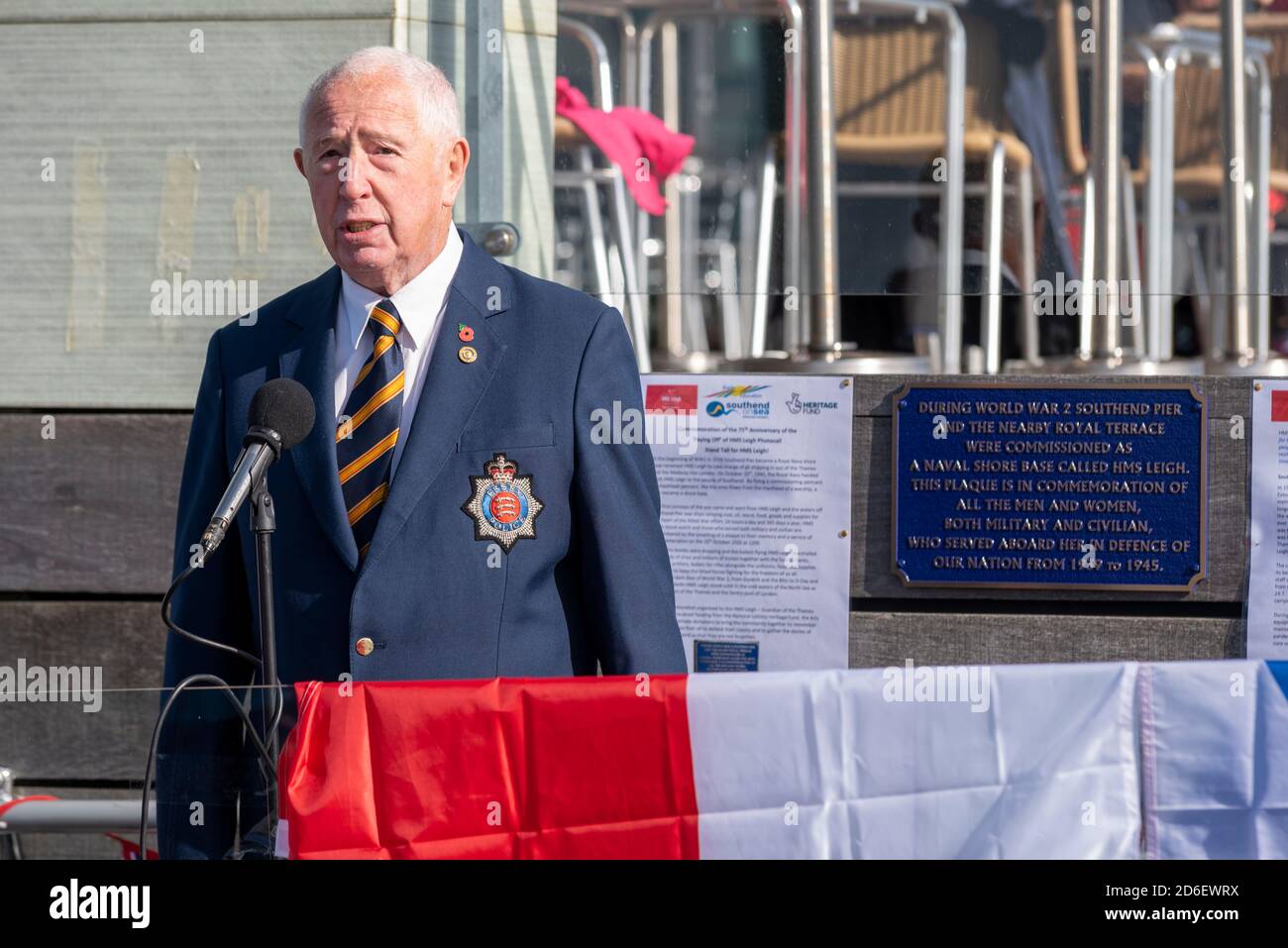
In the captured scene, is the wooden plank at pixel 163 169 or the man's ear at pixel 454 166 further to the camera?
the wooden plank at pixel 163 169

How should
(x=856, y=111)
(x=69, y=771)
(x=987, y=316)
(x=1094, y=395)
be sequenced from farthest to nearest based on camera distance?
(x=987, y=316), (x=856, y=111), (x=1094, y=395), (x=69, y=771)

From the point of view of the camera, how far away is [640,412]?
329 centimetres

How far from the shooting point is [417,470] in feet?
9.95

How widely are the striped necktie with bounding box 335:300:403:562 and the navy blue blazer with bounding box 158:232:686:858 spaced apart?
0.17 feet

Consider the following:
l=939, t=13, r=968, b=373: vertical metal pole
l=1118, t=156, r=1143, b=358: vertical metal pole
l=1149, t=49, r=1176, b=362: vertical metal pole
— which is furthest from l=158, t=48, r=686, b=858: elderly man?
l=1149, t=49, r=1176, b=362: vertical metal pole

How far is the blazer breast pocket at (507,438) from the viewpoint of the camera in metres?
3.10

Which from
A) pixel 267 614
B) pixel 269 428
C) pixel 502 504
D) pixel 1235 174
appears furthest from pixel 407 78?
pixel 1235 174

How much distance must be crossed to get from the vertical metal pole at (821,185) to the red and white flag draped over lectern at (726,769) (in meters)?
2.21

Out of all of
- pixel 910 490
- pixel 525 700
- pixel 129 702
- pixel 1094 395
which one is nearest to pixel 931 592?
pixel 910 490

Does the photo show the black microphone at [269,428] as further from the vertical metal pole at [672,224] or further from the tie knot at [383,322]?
the vertical metal pole at [672,224]

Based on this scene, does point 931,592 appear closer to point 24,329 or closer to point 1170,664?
point 1170,664

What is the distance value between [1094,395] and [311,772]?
2443 millimetres
